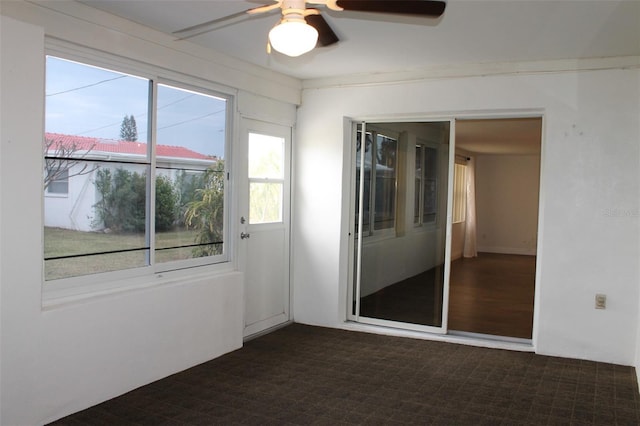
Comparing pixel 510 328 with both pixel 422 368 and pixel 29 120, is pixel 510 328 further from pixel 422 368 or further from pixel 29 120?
pixel 29 120

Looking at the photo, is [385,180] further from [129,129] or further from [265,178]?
[129,129]

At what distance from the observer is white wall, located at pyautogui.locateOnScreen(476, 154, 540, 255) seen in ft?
39.1

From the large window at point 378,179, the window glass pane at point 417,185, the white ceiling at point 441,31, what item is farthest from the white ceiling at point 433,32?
the window glass pane at point 417,185

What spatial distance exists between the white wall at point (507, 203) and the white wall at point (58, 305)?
9.29 m

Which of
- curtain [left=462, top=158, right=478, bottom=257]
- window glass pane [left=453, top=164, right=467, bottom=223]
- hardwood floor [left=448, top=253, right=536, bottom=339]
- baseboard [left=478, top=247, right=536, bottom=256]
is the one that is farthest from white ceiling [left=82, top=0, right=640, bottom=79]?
baseboard [left=478, top=247, right=536, bottom=256]

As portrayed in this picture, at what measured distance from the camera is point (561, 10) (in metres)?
3.30

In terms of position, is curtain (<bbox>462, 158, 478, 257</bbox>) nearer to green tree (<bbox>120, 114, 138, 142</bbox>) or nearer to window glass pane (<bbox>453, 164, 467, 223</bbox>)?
window glass pane (<bbox>453, 164, 467, 223</bbox>)

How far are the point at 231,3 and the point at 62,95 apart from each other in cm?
118

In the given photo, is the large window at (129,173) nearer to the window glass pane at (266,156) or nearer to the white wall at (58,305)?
the white wall at (58,305)

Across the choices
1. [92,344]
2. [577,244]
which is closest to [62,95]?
[92,344]

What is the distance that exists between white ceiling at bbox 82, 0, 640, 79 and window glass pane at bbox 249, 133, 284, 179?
0.73 meters

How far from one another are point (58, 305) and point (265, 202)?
2367mm

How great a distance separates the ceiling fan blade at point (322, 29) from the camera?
8.78 feet

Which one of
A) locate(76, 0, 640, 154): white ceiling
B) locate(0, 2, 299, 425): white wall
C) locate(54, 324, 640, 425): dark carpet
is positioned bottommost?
locate(54, 324, 640, 425): dark carpet
